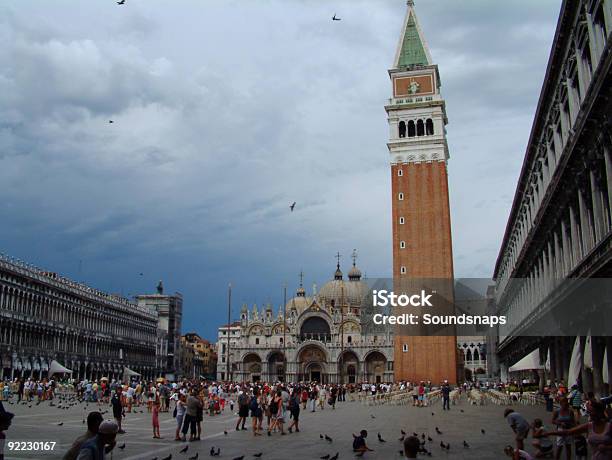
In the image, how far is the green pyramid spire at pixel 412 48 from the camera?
73.3 metres

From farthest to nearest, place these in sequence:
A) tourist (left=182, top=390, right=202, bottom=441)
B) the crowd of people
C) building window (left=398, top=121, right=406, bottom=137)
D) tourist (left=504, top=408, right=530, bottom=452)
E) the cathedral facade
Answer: the cathedral facade < building window (left=398, top=121, right=406, bottom=137) < tourist (left=182, top=390, right=202, bottom=441) < tourist (left=504, top=408, right=530, bottom=452) < the crowd of people

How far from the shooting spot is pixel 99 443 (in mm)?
6172

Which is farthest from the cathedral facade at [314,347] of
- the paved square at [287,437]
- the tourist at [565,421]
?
the tourist at [565,421]

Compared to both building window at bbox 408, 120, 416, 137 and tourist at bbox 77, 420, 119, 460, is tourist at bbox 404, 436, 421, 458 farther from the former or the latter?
building window at bbox 408, 120, 416, 137

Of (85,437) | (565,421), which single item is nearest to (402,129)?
(565,421)

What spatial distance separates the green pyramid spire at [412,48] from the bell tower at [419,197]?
0.12m

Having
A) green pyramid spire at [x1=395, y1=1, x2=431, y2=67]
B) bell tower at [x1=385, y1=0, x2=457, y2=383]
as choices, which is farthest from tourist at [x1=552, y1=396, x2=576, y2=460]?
green pyramid spire at [x1=395, y1=1, x2=431, y2=67]

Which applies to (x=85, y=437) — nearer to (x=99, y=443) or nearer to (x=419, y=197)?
(x=99, y=443)

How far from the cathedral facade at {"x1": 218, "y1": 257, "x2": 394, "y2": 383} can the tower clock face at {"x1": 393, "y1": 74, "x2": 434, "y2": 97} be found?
1112 inches

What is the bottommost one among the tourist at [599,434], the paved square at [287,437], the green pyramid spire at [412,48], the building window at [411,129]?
the paved square at [287,437]

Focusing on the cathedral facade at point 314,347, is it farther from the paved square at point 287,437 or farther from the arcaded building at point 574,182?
the paved square at point 287,437

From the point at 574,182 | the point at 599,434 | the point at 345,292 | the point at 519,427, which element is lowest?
the point at 519,427

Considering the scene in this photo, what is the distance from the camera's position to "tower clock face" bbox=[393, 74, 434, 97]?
7169 centimetres

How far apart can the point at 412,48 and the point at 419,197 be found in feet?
64.8
